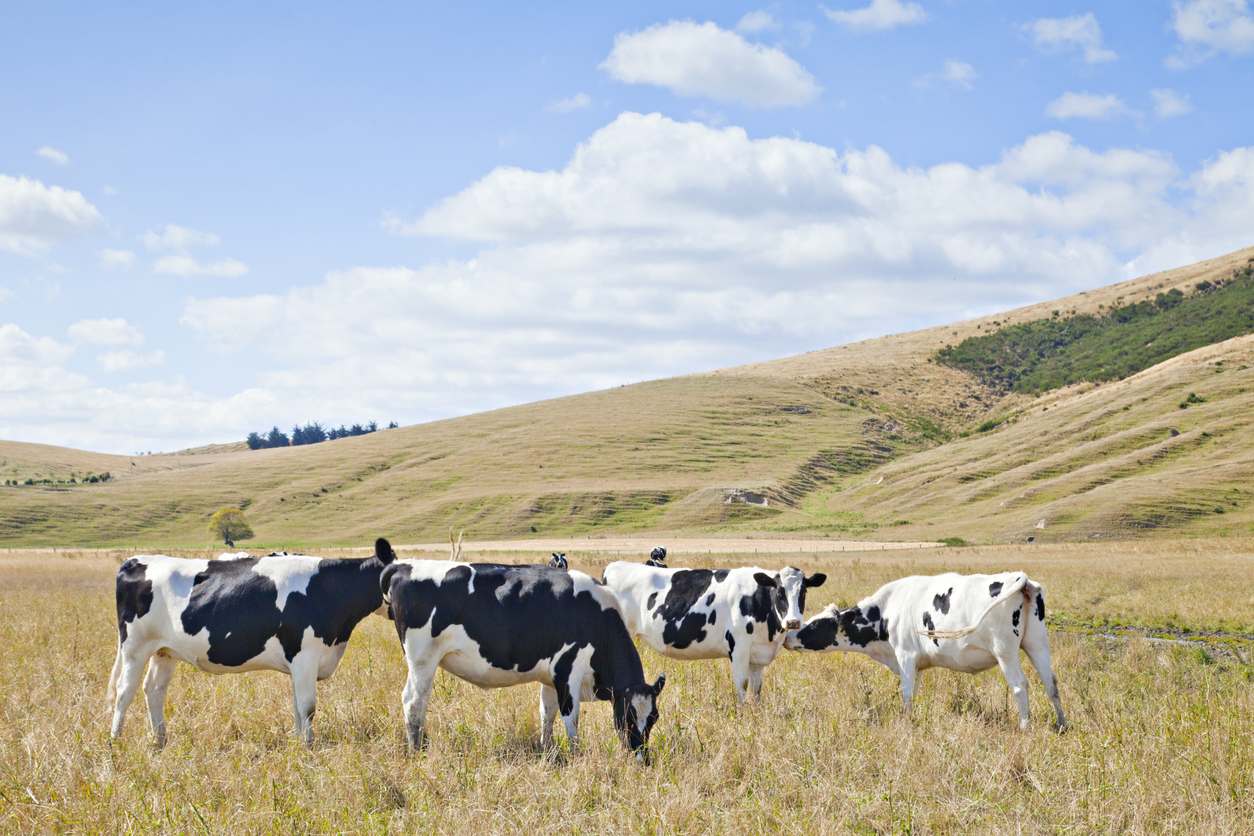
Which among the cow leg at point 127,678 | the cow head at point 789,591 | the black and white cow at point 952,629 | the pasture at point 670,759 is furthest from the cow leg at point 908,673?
the cow leg at point 127,678

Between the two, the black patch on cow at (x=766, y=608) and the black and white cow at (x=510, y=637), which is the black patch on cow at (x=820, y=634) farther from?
the black and white cow at (x=510, y=637)

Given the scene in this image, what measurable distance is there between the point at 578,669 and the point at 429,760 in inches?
A: 68.4

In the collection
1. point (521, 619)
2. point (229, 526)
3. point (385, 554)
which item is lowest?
point (229, 526)

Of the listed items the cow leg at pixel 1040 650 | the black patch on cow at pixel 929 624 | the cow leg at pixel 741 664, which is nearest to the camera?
the cow leg at pixel 1040 650

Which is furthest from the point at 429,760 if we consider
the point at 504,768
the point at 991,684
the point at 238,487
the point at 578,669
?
the point at 238,487

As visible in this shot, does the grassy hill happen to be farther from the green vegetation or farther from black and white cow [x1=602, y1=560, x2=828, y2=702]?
black and white cow [x1=602, y1=560, x2=828, y2=702]

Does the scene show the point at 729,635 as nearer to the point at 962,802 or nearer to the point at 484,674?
the point at 484,674

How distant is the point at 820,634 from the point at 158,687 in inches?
349

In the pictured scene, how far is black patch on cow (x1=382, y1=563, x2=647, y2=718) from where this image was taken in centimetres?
867

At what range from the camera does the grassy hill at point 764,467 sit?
66.4m

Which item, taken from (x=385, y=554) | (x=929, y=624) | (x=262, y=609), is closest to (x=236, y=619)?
(x=262, y=609)

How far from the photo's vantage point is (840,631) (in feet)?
41.4

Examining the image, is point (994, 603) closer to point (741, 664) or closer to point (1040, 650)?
point (1040, 650)

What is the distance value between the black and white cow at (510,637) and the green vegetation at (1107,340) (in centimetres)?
12590
